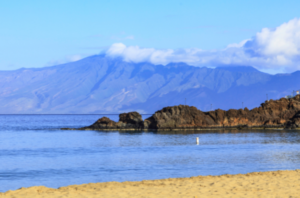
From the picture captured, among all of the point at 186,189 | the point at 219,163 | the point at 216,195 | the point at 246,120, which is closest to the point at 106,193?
the point at 186,189

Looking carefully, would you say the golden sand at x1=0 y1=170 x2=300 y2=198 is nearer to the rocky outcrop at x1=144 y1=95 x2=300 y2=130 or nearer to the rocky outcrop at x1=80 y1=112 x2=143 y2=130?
the rocky outcrop at x1=144 y1=95 x2=300 y2=130

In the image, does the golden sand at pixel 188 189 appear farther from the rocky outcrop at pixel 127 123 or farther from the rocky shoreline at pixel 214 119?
the rocky outcrop at pixel 127 123

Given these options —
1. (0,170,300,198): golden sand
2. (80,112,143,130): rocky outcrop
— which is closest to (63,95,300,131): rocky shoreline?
(80,112,143,130): rocky outcrop

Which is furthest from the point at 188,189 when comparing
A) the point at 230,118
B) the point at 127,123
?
the point at 230,118

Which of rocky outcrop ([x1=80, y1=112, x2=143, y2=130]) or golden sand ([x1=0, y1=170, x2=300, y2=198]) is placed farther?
rocky outcrop ([x1=80, y1=112, x2=143, y2=130])

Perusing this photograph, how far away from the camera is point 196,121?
105312mm

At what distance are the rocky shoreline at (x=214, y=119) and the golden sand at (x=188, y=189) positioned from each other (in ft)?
254

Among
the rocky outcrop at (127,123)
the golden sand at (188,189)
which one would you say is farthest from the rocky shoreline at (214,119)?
the golden sand at (188,189)

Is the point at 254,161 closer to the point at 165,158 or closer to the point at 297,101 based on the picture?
the point at 165,158

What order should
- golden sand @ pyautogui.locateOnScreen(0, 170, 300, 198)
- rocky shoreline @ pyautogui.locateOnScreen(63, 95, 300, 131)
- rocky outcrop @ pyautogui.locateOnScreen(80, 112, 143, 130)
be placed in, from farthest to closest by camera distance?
rocky outcrop @ pyautogui.locateOnScreen(80, 112, 143, 130), rocky shoreline @ pyautogui.locateOnScreen(63, 95, 300, 131), golden sand @ pyautogui.locateOnScreen(0, 170, 300, 198)

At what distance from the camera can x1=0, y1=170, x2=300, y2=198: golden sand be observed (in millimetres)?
20672

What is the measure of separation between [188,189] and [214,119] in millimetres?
87785

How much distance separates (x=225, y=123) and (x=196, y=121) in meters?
9.63

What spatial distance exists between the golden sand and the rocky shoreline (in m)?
77.4
